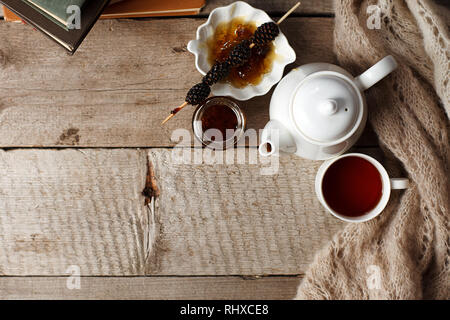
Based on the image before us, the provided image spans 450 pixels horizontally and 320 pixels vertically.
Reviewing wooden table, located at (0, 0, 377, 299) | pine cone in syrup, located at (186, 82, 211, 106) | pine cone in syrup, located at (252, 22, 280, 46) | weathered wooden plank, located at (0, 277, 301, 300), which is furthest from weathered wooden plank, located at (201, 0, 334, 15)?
weathered wooden plank, located at (0, 277, 301, 300)

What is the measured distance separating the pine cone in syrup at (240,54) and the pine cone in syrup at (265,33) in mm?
19

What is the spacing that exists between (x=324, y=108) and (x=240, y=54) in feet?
0.73

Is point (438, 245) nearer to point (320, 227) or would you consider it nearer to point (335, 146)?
point (320, 227)

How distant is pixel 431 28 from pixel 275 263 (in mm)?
634

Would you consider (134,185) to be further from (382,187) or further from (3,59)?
(382,187)

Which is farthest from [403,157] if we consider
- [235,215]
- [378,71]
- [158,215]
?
[158,215]

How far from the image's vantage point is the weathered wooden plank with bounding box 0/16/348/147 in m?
0.89

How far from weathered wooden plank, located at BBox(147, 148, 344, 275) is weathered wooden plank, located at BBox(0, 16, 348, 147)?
10 cm

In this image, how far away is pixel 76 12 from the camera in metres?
0.74

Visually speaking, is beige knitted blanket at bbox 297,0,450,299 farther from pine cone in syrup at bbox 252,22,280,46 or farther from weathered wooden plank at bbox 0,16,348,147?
pine cone in syrup at bbox 252,22,280,46

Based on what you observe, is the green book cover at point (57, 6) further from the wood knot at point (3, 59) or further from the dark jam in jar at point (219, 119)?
the dark jam in jar at point (219, 119)

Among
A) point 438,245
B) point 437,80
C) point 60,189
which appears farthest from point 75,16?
point 438,245
